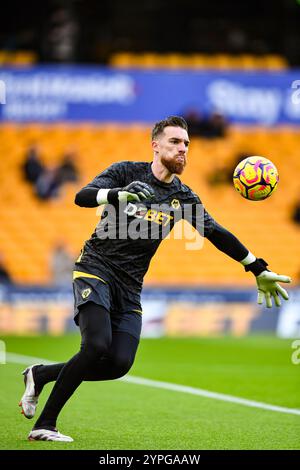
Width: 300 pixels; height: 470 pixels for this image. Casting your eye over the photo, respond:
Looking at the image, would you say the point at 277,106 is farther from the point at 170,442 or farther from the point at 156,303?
the point at 170,442

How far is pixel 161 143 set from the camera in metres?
7.15

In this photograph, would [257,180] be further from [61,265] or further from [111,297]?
[61,265]

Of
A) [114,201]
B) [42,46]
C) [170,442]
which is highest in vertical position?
[42,46]

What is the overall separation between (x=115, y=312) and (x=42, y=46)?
1961cm

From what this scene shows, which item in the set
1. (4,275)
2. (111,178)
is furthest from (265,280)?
(4,275)

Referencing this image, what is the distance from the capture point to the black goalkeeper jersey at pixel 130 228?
7.01 meters

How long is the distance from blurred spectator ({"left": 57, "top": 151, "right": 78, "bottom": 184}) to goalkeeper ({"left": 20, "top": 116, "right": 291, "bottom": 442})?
16.7m

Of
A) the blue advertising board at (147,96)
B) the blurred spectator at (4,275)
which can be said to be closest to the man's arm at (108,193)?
the blurred spectator at (4,275)

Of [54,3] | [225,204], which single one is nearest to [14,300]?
[225,204]

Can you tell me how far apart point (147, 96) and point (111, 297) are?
1667cm

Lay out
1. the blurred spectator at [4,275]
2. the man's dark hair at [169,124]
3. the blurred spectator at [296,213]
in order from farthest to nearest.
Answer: the blurred spectator at [296,213], the blurred spectator at [4,275], the man's dark hair at [169,124]

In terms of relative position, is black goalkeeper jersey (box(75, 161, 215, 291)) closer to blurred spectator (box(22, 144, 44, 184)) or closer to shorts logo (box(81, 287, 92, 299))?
shorts logo (box(81, 287, 92, 299))

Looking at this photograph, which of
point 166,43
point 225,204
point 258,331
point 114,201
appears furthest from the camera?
point 166,43

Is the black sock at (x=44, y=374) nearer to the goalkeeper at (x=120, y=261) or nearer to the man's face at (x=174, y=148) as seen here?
the goalkeeper at (x=120, y=261)
